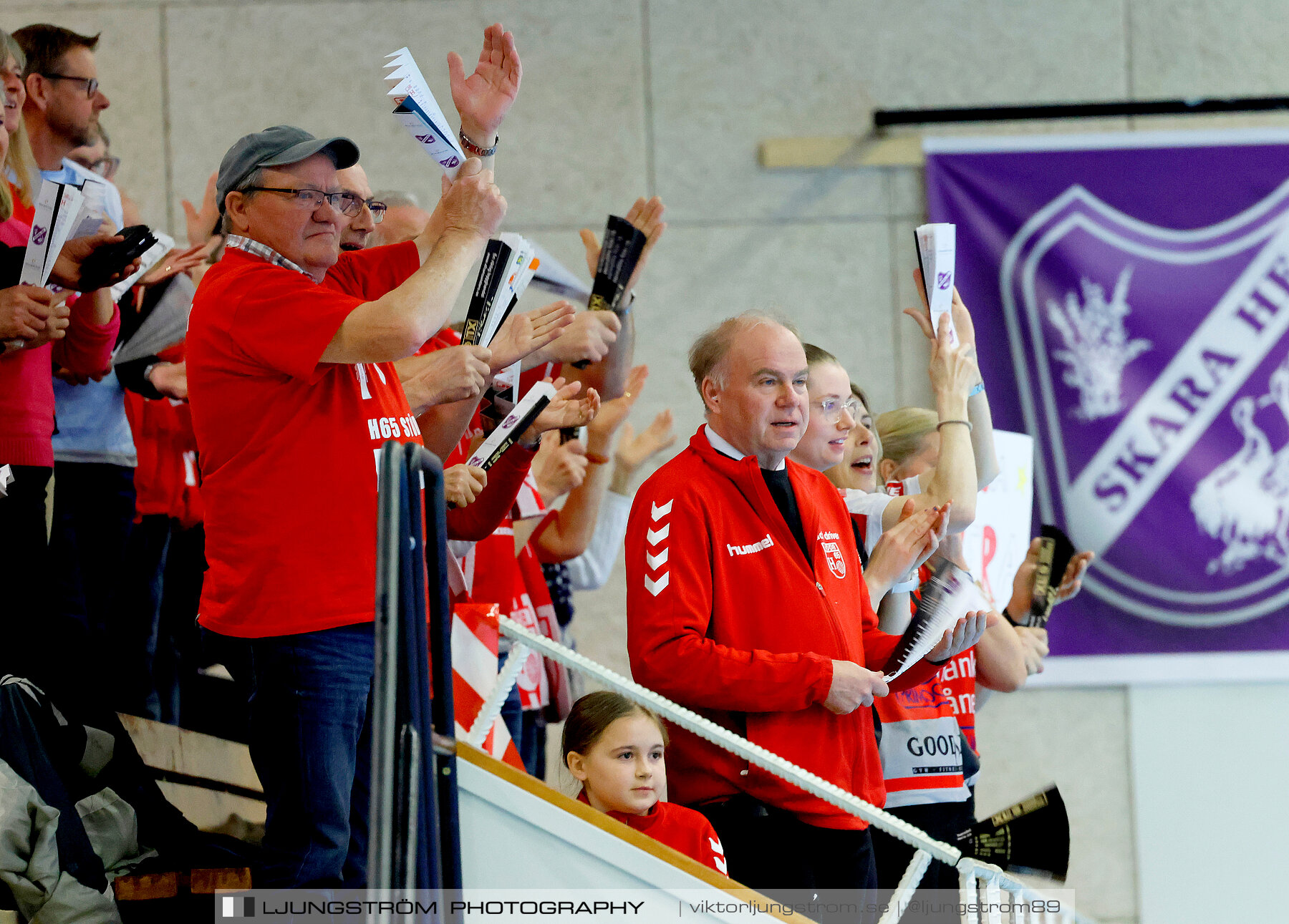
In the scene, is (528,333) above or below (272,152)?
below

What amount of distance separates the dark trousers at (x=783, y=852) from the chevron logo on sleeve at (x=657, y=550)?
377mm

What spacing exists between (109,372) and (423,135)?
4.27 feet

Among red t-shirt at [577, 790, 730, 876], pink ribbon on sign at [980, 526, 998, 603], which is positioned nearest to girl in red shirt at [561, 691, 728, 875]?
red t-shirt at [577, 790, 730, 876]

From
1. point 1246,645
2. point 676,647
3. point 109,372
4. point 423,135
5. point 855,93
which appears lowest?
point 1246,645

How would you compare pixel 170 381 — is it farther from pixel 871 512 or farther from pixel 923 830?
pixel 923 830

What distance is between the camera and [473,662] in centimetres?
190

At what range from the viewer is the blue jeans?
1781 mm

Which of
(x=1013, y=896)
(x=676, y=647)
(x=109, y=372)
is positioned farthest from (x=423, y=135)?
(x=1013, y=896)

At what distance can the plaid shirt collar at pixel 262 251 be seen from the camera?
1957 mm

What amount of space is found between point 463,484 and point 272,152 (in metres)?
0.64

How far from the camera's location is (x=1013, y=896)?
7.13ft

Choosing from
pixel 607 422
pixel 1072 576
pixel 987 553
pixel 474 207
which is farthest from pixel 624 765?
pixel 1072 576

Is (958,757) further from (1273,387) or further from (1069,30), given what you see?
(1069,30)

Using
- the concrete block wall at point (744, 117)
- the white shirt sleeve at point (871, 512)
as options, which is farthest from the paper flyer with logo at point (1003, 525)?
the concrete block wall at point (744, 117)
